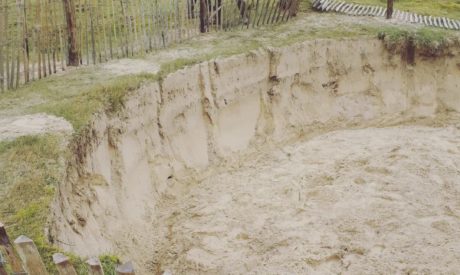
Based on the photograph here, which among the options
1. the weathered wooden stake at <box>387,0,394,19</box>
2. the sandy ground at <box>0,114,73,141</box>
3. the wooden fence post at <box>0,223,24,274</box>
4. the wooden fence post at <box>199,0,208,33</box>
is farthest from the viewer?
the weathered wooden stake at <box>387,0,394,19</box>

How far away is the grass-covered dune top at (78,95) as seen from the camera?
415cm

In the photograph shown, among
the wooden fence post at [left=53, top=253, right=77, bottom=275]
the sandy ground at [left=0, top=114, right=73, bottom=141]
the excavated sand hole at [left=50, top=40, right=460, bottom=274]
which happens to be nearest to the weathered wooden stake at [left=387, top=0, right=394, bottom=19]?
the excavated sand hole at [left=50, top=40, right=460, bottom=274]

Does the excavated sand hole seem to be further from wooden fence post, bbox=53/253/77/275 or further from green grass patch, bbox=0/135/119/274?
wooden fence post, bbox=53/253/77/275

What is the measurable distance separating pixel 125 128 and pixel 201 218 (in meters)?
1.34

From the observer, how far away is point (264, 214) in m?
6.09

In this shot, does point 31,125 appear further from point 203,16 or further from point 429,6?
point 429,6

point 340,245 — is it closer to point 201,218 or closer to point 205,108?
point 201,218

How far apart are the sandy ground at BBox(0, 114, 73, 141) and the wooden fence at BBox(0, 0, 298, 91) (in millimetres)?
952

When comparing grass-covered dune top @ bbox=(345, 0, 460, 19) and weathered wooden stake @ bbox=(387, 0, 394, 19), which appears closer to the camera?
weathered wooden stake @ bbox=(387, 0, 394, 19)

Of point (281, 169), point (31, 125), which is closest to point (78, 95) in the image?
point (31, 125)

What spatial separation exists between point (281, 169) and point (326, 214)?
128 centimetres

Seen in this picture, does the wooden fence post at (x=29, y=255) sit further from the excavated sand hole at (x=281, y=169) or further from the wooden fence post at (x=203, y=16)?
the wooden fence post at (x=203, y=16)

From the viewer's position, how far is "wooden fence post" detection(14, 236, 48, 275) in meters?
2.73

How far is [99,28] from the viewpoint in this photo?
7.24 meters
